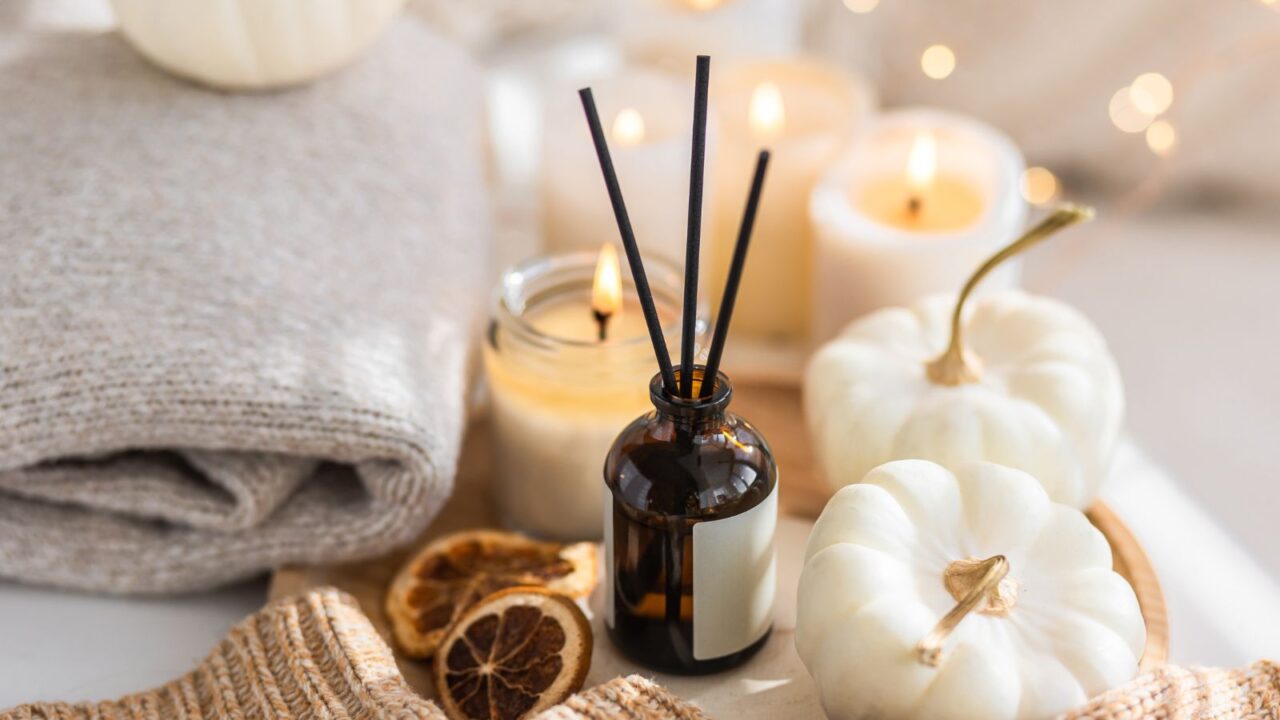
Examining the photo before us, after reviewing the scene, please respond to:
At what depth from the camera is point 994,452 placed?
590mm

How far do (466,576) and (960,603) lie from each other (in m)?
0.28

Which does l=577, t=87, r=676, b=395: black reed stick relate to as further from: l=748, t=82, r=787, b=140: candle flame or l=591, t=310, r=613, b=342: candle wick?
l=748, t=82, r=787, b=140: candle flame

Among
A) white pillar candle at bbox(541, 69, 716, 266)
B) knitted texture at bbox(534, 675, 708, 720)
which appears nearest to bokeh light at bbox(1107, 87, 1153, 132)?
white pillar candle at bbox(541, 69, 716, 266)

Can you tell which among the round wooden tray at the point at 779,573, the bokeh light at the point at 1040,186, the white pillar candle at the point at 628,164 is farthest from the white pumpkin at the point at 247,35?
the bokeh light at the point at 1040,186

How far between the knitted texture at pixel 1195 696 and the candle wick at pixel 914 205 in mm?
385

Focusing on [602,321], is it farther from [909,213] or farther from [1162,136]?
[1162,136]

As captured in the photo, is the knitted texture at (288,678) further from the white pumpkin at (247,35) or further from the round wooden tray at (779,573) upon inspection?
the white pumpkin at (247,35)

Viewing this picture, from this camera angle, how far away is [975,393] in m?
0.61

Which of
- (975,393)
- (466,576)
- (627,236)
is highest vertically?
(627,236)

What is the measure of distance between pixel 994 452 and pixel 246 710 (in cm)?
37

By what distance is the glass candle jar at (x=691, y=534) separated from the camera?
511mm

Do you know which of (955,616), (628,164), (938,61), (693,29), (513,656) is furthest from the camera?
(938,61)

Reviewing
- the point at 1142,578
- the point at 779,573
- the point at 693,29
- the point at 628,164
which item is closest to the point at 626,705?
the point at 779,573

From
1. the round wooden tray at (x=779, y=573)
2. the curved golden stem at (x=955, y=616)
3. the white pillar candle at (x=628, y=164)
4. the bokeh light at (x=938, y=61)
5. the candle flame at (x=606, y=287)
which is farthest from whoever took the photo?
the bokeh light at (x=938, y=61)
